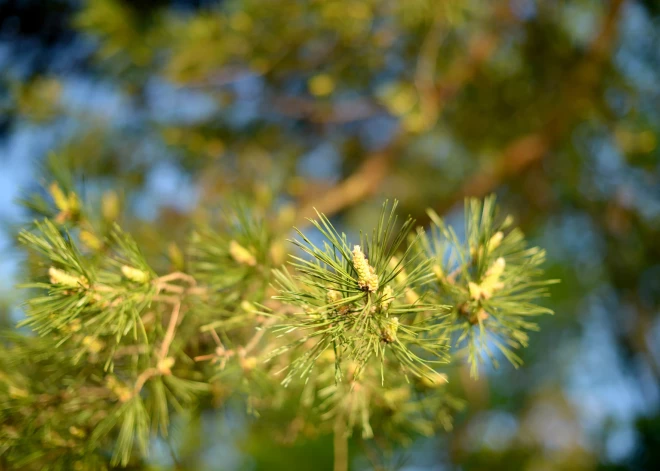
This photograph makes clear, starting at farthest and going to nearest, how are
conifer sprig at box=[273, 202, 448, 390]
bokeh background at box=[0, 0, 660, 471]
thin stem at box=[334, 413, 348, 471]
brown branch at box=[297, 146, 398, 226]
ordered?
brown branch at box=[297, 146, 398, 226] < bokeh background at box=[0, 0, 660, 471] < thin stem at box=[334, 413, 348, 471] < conifer sprig at box=[273, 202, 448, 390]

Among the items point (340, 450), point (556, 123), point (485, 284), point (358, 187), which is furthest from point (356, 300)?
point (556, 123)

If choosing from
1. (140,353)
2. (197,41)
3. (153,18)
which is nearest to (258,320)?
(140,353)

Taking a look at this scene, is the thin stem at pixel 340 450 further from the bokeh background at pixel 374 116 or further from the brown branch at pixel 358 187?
the brown branch at pixel 358 187

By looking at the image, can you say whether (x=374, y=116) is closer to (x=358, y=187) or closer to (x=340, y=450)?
(x=358, y=187)

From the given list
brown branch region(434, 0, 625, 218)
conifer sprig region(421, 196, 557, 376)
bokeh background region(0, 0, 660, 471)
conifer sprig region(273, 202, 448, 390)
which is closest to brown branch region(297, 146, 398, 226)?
bokeh background region(0, 0, 660, 471)

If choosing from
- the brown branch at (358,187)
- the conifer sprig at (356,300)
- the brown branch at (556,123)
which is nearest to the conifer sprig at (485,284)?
the conifer sprig at (356,300)

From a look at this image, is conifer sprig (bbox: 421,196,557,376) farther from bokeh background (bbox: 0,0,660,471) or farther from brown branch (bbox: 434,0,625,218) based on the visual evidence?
brown branch (bbox: 434,0,625,218)

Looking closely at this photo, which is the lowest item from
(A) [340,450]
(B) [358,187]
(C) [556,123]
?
Answer: (A) [340,450]

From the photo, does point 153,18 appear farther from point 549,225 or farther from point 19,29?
point 549,225
